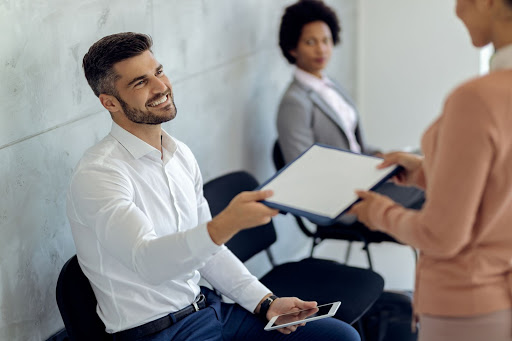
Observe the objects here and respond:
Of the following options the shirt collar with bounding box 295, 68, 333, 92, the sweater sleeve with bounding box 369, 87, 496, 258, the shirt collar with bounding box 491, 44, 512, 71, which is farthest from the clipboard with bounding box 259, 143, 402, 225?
the shirt collar with bounding box 295, 68, 333, 92

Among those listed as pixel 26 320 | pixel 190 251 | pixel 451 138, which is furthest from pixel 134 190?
pixel 451 138

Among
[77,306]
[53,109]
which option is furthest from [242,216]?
[53,109]

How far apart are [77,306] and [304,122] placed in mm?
1613

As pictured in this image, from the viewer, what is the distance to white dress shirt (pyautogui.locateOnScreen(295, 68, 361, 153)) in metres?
3.59

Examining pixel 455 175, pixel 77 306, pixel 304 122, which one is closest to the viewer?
pixel 455 175

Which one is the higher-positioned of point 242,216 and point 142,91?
point 142,91

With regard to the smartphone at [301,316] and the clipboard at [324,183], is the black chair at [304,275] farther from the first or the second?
the clipboard at [324,183]

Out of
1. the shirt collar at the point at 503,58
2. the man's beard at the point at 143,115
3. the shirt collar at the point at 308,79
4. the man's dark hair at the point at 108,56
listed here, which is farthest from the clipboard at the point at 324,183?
the shirt collar at the point at 308,79

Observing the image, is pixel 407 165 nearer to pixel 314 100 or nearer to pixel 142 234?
pixel 142 234

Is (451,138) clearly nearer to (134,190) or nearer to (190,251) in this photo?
(190,251)

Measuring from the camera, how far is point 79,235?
2.16m

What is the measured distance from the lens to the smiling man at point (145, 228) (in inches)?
79.1

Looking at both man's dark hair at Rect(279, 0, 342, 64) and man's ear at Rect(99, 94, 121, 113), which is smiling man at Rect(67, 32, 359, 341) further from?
man's dark hair at Rect(279, 0, 342, 64)

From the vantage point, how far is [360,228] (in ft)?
11.0
